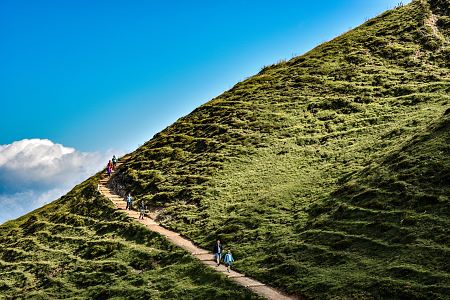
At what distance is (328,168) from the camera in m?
55.0

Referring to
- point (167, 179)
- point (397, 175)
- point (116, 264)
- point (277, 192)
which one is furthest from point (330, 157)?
point (116, 264)

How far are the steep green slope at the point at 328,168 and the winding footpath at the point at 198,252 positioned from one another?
3.29 ft

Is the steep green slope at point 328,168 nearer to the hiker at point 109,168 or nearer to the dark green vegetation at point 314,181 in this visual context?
the dark green vegetation at point 314,181

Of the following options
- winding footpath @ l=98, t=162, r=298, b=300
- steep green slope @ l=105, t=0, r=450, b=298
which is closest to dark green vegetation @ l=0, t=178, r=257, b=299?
winding footpath @ l=98, t=162, r=298, b=300

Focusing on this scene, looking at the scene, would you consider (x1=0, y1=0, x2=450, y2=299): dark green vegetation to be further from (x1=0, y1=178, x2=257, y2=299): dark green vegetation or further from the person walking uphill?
the person walking uphill

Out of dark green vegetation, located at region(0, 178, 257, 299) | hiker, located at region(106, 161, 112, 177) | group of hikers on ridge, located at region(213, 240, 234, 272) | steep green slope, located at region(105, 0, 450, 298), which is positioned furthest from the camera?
hiker, located at region(106, 161, 112, 177)

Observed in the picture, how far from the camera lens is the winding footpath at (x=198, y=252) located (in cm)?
3359

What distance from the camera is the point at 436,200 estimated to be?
35.7 meters

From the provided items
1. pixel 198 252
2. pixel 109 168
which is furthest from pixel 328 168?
pixel 109 168

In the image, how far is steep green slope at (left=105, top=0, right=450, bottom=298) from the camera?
108 ft

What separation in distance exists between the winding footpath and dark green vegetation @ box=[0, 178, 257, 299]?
716 mm

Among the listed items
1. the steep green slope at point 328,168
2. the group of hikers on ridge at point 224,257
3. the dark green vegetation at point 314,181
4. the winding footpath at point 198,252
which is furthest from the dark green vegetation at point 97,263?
the steep green slope at point 328,168

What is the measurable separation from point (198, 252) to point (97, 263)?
34.5 feet

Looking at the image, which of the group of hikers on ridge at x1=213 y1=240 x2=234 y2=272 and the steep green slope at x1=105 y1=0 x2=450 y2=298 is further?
the group of hikers on ridge at x1=213 y1=240 x2=234 y2=272
